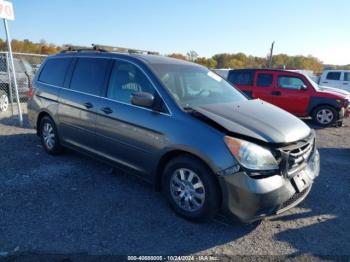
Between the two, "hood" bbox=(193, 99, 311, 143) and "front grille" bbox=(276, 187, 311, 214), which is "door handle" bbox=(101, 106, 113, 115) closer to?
"hood" bbox=(193, 99, 311, 143)

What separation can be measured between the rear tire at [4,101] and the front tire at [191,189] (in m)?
8.60

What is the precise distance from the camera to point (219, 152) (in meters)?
3.15

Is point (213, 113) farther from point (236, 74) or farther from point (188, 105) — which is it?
point (236, 74)

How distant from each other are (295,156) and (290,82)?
775 cm

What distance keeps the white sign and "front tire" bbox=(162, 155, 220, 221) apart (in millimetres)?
Answer: 6457

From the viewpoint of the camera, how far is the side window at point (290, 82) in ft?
33.7

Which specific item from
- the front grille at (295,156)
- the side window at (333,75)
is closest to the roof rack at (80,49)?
the front grille at (295,156)

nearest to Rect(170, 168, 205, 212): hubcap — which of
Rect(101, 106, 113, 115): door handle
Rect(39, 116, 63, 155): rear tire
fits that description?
Rect(101, 106, 113, 115): door handle

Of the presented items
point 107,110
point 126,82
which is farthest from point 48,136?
point 126,82

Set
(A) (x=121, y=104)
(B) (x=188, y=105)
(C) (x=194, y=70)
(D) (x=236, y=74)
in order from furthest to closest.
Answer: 1. (D) (x=236, y=74)
2. (C) (x=194, y=70)
3. (A) (x=121, y=104)
4. (B) (x=188, y=105)

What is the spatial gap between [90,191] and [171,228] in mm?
1421

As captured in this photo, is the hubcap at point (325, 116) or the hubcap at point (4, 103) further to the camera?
the hubcap at point (4, 103)

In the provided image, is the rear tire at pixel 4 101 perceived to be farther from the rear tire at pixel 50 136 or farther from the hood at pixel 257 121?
the hood at pixel 257 121

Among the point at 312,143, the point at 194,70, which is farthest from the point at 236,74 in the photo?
the point at 312,143
